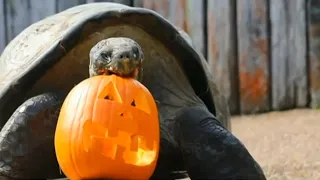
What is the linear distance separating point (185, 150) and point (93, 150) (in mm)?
461

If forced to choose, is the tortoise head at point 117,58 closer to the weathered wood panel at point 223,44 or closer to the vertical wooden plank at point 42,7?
the vertical wooden plank at point 42,7

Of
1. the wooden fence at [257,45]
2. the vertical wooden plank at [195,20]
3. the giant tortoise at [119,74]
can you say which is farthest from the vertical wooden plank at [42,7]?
the giant tortoise at [119,74]

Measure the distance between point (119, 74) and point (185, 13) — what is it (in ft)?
10.1

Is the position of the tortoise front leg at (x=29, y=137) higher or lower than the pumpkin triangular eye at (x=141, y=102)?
lower

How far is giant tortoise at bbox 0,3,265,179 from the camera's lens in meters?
2.64

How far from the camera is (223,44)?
5.63m

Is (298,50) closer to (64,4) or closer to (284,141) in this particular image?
(284,141)

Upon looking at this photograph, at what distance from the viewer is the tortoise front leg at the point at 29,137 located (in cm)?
274

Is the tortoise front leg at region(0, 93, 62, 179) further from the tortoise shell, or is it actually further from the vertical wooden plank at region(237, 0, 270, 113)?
the vertical wooden plank at region(237, 0, 270, 113)

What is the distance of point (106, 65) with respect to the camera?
259 centimetres

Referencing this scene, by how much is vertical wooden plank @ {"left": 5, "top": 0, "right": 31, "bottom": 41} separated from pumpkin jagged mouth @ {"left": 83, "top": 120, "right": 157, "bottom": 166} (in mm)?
2954

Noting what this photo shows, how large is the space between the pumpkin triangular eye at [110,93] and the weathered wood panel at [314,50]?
139 inches

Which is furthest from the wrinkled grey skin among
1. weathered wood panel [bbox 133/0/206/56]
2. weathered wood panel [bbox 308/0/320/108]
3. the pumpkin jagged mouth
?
weathered wood panel [bbox 308/0/320/108]

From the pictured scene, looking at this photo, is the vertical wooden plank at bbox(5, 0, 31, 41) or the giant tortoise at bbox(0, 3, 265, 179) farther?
the vertical wooden plank at bbox(5, 0, 31, 41)
